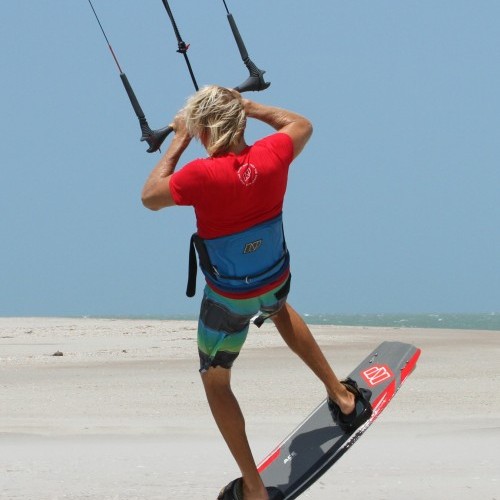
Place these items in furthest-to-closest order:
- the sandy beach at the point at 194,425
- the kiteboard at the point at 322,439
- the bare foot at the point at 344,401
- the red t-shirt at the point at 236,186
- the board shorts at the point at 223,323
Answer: the sandy beach at the point at 194,425 < the bare foot at the point at 344,401 < the kiteboard at the point at 322,439 < the board shorts at the point at 223,323 < the red t-shirt at the point at 236,186

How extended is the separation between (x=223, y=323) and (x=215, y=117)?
1078 mm

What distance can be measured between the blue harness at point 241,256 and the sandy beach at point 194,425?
1.64m

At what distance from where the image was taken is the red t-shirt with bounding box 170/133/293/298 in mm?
4680

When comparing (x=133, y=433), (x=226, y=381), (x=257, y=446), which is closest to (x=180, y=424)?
(x=133, y=433)

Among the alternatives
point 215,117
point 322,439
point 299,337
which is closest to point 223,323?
point 299,337

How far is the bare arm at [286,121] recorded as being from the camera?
Answer: 5.01 meters

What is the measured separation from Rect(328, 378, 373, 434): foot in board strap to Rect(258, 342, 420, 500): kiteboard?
0.12 ft

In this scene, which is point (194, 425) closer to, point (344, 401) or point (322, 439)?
point (322, 439)

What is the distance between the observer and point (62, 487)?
6273 mm

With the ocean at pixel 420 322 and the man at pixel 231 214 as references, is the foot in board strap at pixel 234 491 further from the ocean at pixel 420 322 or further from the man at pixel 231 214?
the ocean at pixel 420 322

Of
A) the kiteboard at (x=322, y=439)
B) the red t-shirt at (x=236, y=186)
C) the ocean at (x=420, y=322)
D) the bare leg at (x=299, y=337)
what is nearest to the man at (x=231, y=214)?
the red t-shirt at (x=236, y=186)

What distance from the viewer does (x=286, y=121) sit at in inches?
201

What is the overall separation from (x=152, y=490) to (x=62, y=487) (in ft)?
1.96

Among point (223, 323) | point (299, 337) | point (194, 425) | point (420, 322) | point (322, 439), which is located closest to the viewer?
point (223, 323)
